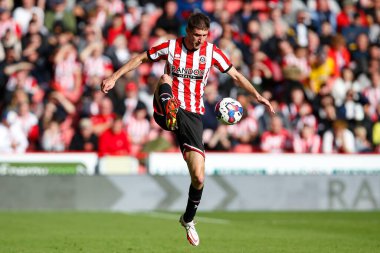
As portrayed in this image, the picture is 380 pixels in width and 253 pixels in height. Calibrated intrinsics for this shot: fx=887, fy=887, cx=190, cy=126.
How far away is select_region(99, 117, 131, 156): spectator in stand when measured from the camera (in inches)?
691

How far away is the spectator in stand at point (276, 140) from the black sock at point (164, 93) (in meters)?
8.61

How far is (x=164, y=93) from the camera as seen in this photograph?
9.93 metres

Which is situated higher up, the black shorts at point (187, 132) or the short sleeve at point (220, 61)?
the short sleeve at point (220, 61)

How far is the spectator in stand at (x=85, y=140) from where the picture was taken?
58.9 ft

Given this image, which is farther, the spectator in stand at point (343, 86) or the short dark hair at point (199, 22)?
the spectator in stand at point (343, 86)

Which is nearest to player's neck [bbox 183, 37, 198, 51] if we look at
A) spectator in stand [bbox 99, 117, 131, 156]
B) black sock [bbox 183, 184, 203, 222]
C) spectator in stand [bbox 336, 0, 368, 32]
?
black sock [bbox 183, 184, 203, 222]

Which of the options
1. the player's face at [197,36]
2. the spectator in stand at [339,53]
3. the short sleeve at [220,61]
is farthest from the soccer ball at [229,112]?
the spectator in stand at [339,53]

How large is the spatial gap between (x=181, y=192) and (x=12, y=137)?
3.54m

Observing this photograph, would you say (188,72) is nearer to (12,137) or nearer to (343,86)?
(12,137)

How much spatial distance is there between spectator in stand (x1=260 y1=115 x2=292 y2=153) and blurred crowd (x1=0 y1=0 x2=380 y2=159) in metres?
0.03

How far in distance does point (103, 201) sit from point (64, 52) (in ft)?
12.6

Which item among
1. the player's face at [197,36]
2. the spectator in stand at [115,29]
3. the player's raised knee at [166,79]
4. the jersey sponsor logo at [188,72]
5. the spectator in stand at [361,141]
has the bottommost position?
the spectator in stand at [361,141]

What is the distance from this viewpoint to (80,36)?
20.5 metres

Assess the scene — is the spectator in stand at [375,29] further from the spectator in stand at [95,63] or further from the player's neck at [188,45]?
the player's neck at [188,45]
